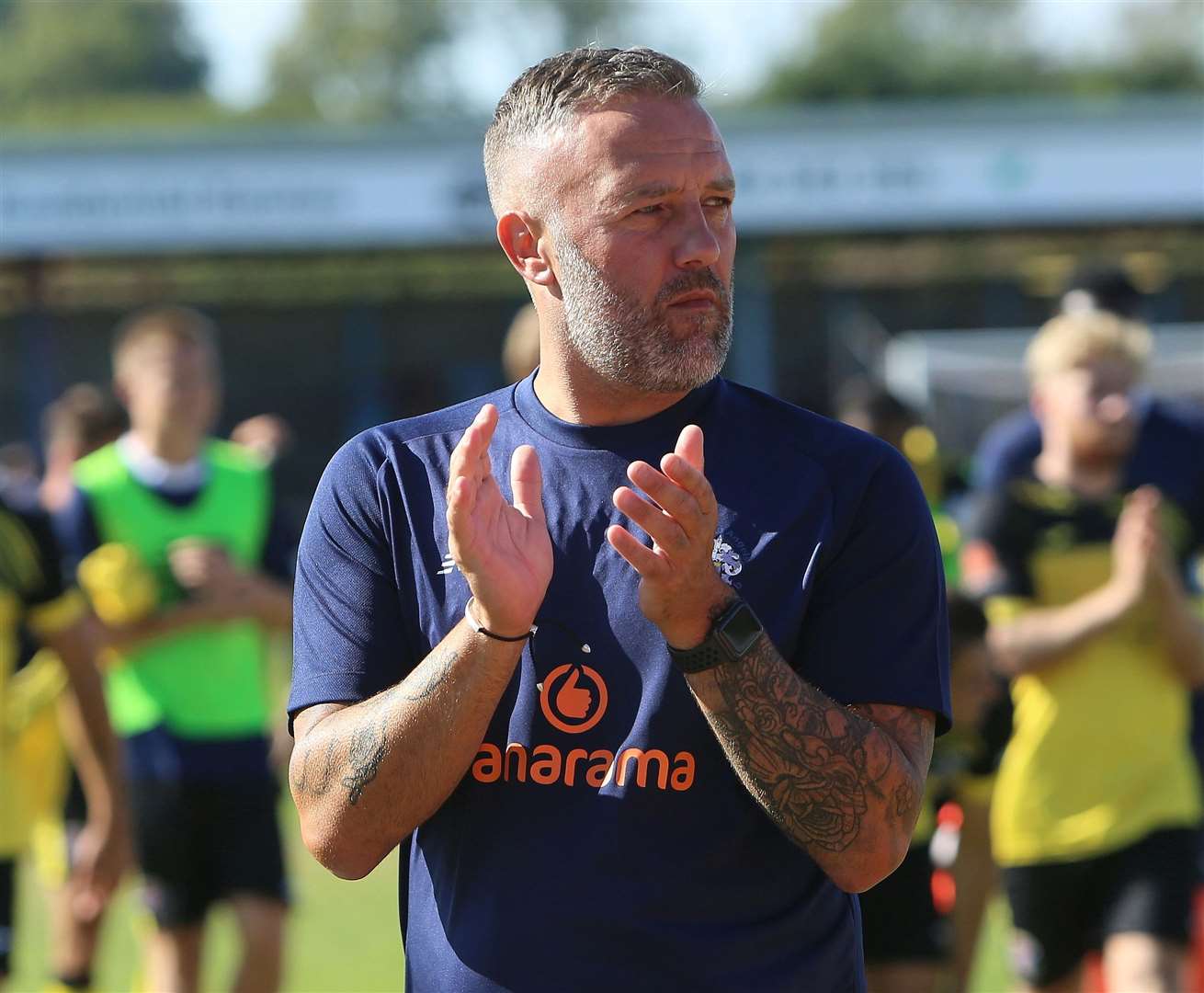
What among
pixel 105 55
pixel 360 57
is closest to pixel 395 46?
pixel 360 57

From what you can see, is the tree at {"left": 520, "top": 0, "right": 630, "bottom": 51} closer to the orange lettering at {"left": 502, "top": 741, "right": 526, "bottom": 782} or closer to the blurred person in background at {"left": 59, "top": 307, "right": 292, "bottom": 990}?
the blurred person in background at {"left": 59, "top": 307, "right": 292, "bottom": 990}

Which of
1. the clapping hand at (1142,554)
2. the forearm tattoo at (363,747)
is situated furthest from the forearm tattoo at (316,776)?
the clapping hand at (1142,554)

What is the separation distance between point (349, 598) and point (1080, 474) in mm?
3553

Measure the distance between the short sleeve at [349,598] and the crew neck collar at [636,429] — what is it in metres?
0.26

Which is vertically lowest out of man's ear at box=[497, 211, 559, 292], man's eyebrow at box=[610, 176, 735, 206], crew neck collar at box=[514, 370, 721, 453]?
crew neck collar at box=[514, 370, 721, 453]

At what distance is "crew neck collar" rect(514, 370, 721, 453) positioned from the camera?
9.17ft

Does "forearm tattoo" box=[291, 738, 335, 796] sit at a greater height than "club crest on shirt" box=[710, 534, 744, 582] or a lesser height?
lesser

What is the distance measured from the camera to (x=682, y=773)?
8.76 feet

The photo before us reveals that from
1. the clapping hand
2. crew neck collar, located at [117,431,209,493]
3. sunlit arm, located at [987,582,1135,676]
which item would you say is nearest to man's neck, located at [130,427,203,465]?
crew neck collar, located at [117,431,209,493]

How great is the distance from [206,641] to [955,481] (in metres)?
2.99

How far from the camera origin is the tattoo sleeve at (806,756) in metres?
2.53

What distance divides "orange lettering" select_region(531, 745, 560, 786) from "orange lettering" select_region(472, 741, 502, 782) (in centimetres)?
5

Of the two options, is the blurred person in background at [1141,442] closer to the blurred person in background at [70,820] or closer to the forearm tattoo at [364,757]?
the blurred person in background at [70,820]

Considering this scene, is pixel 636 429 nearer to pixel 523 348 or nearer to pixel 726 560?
pixel 726 560
